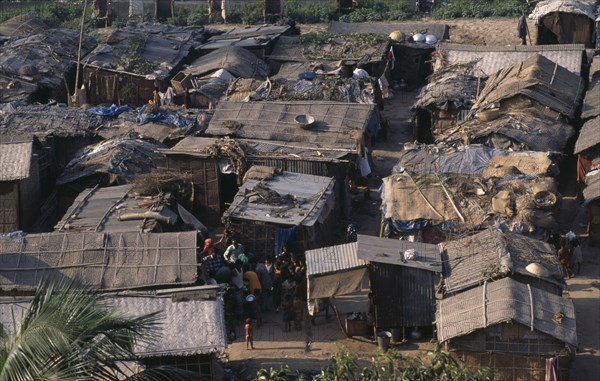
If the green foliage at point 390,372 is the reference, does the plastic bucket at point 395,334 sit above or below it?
below

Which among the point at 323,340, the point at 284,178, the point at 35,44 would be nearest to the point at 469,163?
the point at 284,178

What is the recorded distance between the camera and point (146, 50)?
31516 millimetres

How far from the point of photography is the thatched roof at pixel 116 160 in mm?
22359

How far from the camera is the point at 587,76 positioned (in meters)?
28.7

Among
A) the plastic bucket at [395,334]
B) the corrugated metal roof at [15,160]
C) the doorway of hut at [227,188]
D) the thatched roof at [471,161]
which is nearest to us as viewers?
the plastic bucket at [395,334]

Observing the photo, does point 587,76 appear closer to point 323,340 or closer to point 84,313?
point 323,340

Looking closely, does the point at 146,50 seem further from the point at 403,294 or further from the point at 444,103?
the point at 403,294

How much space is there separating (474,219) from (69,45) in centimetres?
1706

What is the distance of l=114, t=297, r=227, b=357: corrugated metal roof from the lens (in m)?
15.1

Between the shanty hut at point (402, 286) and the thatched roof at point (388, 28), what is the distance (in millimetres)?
17568

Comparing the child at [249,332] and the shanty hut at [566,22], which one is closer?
the child at [249,332]

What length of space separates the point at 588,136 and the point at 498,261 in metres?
7.29

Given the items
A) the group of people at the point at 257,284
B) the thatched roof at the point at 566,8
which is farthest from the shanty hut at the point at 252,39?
the group of people at the point at 257,284

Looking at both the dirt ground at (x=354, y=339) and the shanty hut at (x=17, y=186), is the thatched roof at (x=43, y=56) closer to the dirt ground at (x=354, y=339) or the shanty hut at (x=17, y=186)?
the shanty hut at (x=17, y=186)
